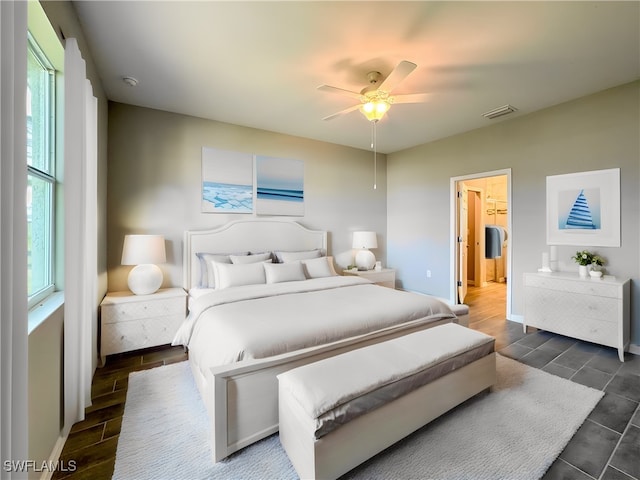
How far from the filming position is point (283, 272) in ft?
11.1

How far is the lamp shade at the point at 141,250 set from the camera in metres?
2.97

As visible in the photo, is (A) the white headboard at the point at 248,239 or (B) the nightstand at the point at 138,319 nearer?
(B) the nightstand at the point at 138,319

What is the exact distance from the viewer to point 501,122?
3910 mm

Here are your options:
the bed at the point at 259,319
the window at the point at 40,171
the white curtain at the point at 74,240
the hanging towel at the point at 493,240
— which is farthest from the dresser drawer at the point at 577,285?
the window at the point at 40,171

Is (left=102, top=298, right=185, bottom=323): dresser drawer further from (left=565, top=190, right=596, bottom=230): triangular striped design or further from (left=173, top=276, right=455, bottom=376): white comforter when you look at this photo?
(left=565, top=190, right=596, bottom=230): triangular striped design

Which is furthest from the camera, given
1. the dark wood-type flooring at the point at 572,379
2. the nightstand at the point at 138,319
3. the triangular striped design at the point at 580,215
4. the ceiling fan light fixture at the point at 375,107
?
the triangular striped design at the point at 580,215

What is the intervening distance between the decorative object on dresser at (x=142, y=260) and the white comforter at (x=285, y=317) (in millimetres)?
870

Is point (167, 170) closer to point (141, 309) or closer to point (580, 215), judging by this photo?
point (141, 309)

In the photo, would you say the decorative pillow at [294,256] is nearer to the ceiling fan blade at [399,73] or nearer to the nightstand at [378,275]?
the nightstand at [378,275]

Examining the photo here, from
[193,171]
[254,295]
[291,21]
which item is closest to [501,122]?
[291,21]

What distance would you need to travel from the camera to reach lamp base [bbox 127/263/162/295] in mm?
3008

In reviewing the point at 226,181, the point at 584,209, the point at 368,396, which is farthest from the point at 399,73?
the point at 584,209

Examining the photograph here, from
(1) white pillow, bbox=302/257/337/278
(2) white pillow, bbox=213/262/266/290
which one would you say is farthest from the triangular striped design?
(2) white pillow, bbox=213/262/266/290

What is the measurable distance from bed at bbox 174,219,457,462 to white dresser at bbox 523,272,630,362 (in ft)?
4.91
